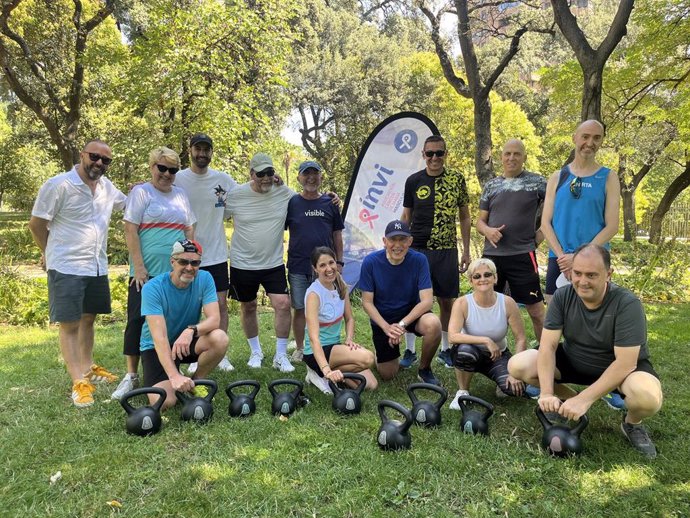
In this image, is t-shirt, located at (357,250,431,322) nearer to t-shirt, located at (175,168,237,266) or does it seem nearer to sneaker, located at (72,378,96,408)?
t-shirt, located at (175,168,237,266)

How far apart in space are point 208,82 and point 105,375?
7.82 m

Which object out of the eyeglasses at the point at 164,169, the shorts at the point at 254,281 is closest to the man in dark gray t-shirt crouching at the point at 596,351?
the shorts at the point at 254,281

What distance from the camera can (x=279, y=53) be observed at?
11031 millimetres

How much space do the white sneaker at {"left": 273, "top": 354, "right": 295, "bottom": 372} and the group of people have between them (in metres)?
0.03

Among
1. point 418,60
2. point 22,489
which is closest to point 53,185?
point 22,489

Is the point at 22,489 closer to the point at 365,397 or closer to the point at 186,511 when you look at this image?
the point at 186,511

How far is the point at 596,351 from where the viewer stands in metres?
3.06

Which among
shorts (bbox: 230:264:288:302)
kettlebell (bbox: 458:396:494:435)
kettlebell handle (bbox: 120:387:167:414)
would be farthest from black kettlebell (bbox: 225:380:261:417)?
kettlebell (bbox: 458:396:494:435)

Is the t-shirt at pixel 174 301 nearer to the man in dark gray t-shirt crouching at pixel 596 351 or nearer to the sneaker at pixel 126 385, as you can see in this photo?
the sneaker at pixel 126 385

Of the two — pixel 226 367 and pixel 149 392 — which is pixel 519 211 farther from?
pixel 149 392

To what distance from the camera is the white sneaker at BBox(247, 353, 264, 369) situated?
483 cm

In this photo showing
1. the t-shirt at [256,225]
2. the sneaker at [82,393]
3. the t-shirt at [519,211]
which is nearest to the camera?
the sneaker at [82,393]

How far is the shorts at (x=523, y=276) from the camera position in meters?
4.30

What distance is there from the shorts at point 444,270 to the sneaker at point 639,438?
6.05ft
